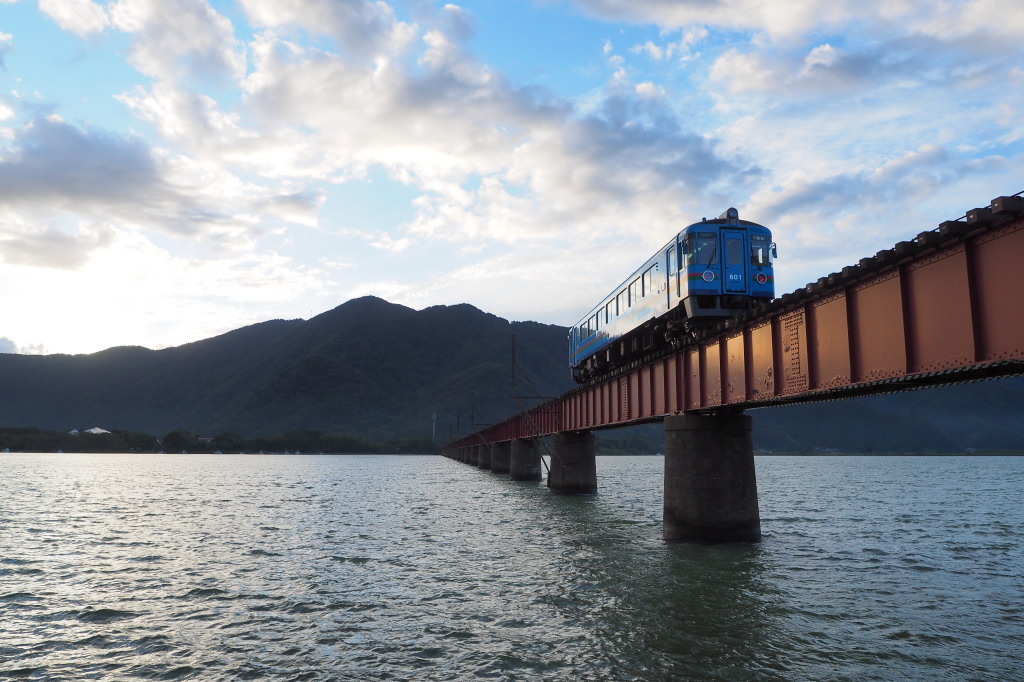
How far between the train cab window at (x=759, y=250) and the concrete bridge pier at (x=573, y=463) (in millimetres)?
27179

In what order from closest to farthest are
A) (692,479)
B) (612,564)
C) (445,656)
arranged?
(445,656), (612,564), (692,479)

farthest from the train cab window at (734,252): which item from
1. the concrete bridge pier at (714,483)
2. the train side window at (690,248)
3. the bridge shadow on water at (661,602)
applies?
the bridge shadow on water at (661,602)

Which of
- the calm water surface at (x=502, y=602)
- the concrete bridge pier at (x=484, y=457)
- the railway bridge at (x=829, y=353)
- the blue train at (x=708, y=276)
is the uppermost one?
the blue train at (x=708, y=276)

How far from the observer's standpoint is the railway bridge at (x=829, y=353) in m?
12.3

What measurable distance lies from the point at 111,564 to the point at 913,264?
25851 millimetres

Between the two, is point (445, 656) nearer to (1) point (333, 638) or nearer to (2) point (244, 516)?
(1) point (333, 638)

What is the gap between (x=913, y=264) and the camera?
1420 centimetres

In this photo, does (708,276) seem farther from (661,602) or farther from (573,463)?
(573,463)

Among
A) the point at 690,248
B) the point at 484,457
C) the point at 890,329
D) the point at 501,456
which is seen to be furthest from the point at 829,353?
the point at 484,457

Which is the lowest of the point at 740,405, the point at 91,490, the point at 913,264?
the point at 91,490

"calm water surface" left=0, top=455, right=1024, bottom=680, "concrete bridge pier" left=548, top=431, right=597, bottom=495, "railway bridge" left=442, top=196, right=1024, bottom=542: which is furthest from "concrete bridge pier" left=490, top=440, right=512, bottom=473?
"railway bridge" left=442, top=196, right=1024, bottom=542

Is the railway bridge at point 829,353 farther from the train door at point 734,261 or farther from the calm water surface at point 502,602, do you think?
the train door at point 734,261

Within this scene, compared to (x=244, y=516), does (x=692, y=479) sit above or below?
above

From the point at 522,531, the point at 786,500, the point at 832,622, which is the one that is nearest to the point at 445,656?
the point at 832,622
